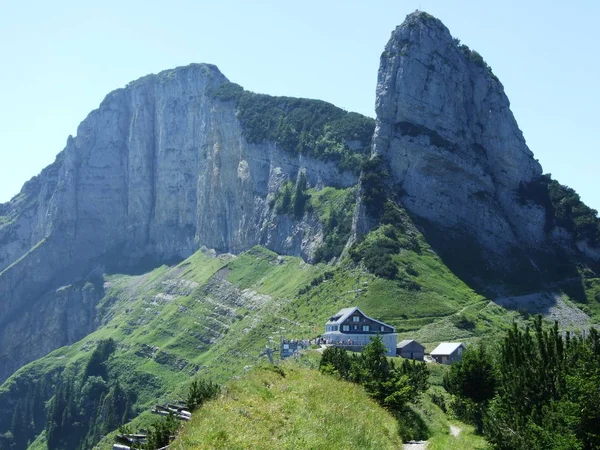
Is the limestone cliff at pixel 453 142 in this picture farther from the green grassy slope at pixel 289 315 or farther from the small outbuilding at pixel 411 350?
the small outbuilding at pixel 411 350

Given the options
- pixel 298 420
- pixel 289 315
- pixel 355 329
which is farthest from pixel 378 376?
pixel 289 315

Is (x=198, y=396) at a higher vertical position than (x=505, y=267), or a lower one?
lower

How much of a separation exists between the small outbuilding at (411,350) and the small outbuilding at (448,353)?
1.97 metres

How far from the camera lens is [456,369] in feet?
204

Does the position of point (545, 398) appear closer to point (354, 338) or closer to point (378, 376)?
point (378, 376)

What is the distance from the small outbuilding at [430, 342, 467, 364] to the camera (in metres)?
97.8

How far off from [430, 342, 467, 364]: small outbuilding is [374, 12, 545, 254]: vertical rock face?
207ft

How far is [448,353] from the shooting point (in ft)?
321

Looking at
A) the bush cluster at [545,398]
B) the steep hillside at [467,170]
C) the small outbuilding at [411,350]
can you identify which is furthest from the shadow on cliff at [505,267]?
the bush cluster at [545,398]

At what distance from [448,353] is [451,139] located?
265 feet

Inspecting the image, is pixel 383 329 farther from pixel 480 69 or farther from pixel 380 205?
pixel 480 69

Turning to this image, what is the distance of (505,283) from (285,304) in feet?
154

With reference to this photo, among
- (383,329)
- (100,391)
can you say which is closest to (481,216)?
(383,329)

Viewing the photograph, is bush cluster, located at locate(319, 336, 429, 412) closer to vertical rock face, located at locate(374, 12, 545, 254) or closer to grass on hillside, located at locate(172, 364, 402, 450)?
grass on hillside, located at locate(172, 364, 402, 450)
